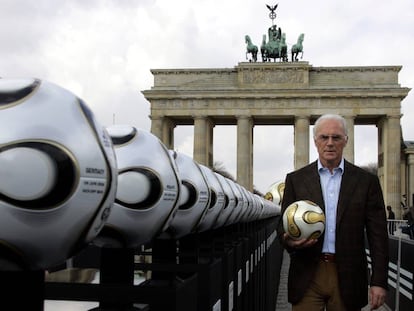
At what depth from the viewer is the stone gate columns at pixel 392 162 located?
61500 millimetres

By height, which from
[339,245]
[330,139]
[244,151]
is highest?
[244,151]

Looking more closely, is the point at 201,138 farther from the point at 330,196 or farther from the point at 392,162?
the point at 330,196

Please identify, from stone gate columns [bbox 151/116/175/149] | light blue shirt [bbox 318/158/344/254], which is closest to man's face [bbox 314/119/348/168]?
light blue shirt [bbox 318/158/344/254]

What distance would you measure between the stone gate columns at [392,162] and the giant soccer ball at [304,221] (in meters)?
58.6

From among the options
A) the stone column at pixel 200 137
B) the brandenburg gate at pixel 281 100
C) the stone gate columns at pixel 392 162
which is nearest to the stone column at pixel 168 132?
the brandenburg gate at pixel 281 100

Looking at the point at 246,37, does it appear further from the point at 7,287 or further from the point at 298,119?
the point at 7,287

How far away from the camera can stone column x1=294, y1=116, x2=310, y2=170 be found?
207 ft

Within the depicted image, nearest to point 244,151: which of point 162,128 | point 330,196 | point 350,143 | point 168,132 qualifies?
point 168,132

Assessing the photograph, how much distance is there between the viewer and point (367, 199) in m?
4.66

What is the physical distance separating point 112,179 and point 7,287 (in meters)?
0.39

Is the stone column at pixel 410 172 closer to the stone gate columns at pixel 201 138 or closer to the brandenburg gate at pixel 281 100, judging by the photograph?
the brandenburg gate at pixel 281 100

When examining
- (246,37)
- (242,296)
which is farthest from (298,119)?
(242,296)

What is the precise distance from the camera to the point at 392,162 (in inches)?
2446

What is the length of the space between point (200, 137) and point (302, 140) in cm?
953
